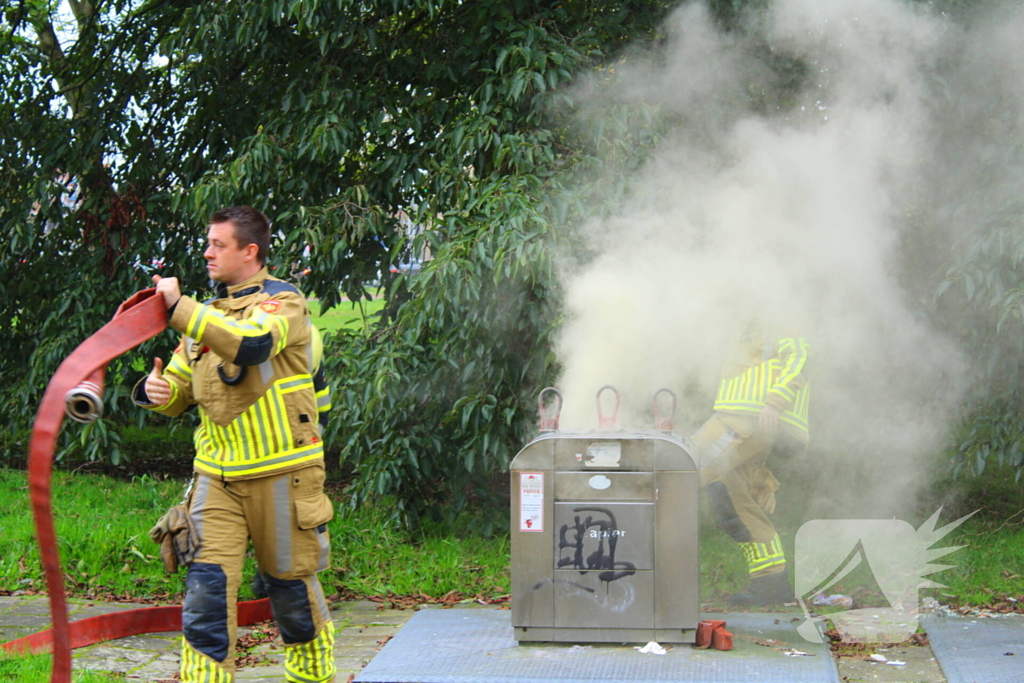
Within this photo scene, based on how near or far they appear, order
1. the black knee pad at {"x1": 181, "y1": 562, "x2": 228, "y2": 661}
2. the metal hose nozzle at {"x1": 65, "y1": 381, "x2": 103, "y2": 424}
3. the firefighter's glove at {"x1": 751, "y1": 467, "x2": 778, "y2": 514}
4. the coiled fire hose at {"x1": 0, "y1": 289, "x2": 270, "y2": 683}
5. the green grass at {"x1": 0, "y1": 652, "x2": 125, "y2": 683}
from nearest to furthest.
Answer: the coiled fire hose at {"x1": 0, "y1": 289, "x2": 270, "y2": 683}, the metal hose nozzle at {"x1": 65, "y1": 381, "x2": 103, "y2": 424}, the black knee pad at {"x1": 181, "y1": 562, "x2": 228, "y2": 661}, the green grass at {"x1": 0, "y1": 652, "x2": 125, "y2": 683}, the firefighter's glove at {"x1": 751, "y1": 467, "x2": 778, "y2": 514}

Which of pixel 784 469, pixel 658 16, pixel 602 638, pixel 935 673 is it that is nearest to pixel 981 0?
pixel 658 16

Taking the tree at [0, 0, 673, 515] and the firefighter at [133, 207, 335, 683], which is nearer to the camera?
the firefighter at [133, 207, 335, 683]

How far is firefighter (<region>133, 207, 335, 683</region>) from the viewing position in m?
3.19

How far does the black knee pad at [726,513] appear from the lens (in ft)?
16.6

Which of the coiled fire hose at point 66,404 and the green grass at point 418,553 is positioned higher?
the coiled fire hose at point 66,404

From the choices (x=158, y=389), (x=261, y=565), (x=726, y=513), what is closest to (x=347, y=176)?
(x=726, y=513)

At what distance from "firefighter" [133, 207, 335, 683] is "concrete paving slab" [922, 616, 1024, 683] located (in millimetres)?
2507

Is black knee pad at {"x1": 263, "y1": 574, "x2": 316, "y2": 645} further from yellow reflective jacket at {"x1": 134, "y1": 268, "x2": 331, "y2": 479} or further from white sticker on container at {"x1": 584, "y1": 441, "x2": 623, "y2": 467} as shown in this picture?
white sticker on container at {"x1": 584, "y1": 441, "x2": 623, "y2": 467}

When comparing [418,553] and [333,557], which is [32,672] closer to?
[333,557]

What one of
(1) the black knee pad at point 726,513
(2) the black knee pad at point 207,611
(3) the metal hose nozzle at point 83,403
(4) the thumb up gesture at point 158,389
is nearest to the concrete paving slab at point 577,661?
(1) the black knee pad at point 726,513

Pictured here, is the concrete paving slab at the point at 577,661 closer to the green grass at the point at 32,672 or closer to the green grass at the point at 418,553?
the green grass at the point at 418,553

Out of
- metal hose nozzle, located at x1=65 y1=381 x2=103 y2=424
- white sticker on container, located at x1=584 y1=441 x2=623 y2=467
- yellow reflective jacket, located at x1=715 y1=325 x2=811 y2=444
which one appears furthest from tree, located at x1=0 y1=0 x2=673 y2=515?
metal hose nozzle, located at x1=65 y1=381 x2=103 y2=424

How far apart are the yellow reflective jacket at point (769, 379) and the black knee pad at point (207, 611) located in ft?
9.23

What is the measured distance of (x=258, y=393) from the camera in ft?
10.7
